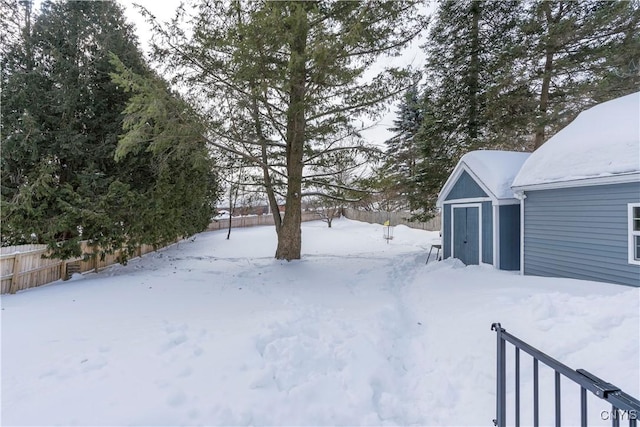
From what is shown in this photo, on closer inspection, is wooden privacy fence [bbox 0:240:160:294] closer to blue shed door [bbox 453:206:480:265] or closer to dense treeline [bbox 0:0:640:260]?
dense treeline [bbox 0:0:640:260]

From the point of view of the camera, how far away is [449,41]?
13828 mm

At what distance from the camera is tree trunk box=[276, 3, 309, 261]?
6742 millimetres

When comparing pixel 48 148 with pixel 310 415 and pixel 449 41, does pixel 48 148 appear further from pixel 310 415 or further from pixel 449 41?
pixel 449 41

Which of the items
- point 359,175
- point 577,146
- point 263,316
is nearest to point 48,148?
point 263,316

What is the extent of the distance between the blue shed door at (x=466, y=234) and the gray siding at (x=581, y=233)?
5.42 feet

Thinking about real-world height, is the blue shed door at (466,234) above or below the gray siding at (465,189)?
below

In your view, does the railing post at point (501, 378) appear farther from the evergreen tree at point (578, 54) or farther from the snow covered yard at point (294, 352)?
the evergreen tree at point (578, 54)

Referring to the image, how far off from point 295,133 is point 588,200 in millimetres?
6982

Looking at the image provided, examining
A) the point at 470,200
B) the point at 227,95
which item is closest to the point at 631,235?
the point at 470,200

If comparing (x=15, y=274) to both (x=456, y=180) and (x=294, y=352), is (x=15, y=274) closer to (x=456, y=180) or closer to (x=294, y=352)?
(x=294, y=352)

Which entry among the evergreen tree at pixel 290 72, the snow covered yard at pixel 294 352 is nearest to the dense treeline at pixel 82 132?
the evergreen tree at pixel 290 72

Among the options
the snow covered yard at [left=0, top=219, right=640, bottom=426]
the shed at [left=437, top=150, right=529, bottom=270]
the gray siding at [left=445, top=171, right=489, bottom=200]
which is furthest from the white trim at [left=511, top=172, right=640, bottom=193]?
the snow covered yard at [left=0, top=219, right=640, bottom=426]

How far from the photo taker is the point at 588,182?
5984mm

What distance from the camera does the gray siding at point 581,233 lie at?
5.60 meters
